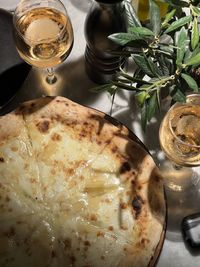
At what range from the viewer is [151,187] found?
983 mm

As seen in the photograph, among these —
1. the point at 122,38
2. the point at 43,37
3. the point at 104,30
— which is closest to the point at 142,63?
the point at 122,38

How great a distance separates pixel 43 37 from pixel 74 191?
35 cm

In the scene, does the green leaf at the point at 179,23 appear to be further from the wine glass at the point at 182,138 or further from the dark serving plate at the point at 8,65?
the dark serving plate at the point at 8,65

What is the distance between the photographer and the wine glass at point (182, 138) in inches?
39.8

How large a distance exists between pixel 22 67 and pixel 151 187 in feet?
1.36

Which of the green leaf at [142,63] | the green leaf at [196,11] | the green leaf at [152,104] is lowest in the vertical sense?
the green leaf at [152,104]

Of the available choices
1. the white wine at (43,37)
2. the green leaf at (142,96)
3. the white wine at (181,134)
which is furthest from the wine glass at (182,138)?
the white wine at (43,37)

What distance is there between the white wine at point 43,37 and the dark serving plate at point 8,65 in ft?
0.22

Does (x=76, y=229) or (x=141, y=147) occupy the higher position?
(x=141, y=147)

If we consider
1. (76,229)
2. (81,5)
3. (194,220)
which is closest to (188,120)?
(194,220)

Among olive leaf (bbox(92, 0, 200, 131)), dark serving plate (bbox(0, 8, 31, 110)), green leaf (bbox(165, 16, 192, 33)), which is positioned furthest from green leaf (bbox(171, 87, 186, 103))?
dark serving plate (bbox(0, 8, 31, 110))

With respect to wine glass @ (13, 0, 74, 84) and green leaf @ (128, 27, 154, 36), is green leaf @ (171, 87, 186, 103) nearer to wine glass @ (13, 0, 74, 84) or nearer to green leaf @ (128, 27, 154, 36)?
green leaf @ (128, 27, 154, 36)

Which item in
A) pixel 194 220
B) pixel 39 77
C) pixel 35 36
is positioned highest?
pixel 35 36

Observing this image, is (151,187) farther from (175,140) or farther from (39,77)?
(39,77)
